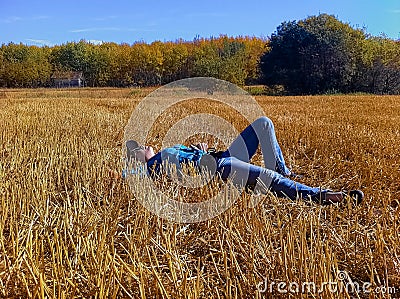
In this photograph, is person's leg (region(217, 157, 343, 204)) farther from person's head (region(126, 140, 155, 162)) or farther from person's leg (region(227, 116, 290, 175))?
person's head (region(126, 140, 155, 162))

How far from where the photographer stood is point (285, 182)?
3.13m

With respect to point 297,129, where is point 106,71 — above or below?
Result: above

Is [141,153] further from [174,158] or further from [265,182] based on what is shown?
[265,182]

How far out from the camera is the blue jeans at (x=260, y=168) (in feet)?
10.1

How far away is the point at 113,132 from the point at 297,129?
3044mm

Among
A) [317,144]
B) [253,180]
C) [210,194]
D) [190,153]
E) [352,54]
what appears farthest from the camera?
[352,54]

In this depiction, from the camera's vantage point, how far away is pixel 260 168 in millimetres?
3266

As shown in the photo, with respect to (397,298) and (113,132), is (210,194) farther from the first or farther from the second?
(113,132)

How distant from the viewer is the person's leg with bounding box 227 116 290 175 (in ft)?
12.0

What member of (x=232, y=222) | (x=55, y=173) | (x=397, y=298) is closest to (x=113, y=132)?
(x=55, y=173)

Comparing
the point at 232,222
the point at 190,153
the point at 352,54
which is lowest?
the point at 232,222

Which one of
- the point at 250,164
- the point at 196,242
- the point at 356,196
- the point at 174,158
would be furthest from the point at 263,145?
the point at 196,242

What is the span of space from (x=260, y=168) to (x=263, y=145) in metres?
0.56

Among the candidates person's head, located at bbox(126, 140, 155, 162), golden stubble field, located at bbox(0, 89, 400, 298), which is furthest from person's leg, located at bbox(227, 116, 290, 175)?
person's head, located at bbox(126, 140, 155, 162)
